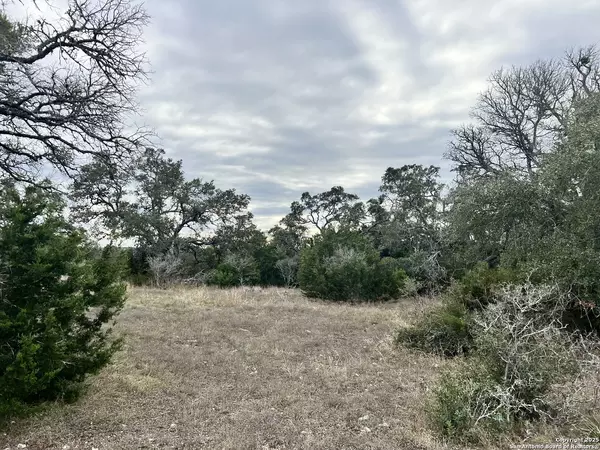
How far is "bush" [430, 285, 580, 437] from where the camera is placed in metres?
3.74

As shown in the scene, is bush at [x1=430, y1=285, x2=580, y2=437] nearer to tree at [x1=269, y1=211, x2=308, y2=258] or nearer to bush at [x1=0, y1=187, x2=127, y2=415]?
bush at [x1=0, y1=187, x2=127, y2=415]

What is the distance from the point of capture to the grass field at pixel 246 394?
3.88m

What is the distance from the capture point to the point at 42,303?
426 centimetres

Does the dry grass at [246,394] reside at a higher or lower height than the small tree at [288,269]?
lower

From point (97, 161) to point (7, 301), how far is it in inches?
86.1

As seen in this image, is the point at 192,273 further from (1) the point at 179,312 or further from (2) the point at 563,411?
(2) the point at 563,411

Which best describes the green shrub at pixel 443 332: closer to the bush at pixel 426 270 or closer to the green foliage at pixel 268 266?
the bush at pixel 426 270

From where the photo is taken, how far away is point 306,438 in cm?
387

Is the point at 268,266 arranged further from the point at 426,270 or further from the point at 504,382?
the point at 504,382

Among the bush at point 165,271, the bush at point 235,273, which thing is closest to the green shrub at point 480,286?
the bush at point 165,271

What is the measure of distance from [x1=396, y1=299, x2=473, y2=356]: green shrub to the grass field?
374mm

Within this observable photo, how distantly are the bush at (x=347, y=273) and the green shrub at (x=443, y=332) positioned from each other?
8845 millimetres

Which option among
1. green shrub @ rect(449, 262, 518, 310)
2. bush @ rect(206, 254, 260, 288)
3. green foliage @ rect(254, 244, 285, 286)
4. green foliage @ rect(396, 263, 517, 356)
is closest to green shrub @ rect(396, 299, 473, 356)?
green foliage @ rect(396, 263, 517, 356)

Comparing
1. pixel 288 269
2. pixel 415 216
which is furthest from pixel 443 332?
pixel 288 269
